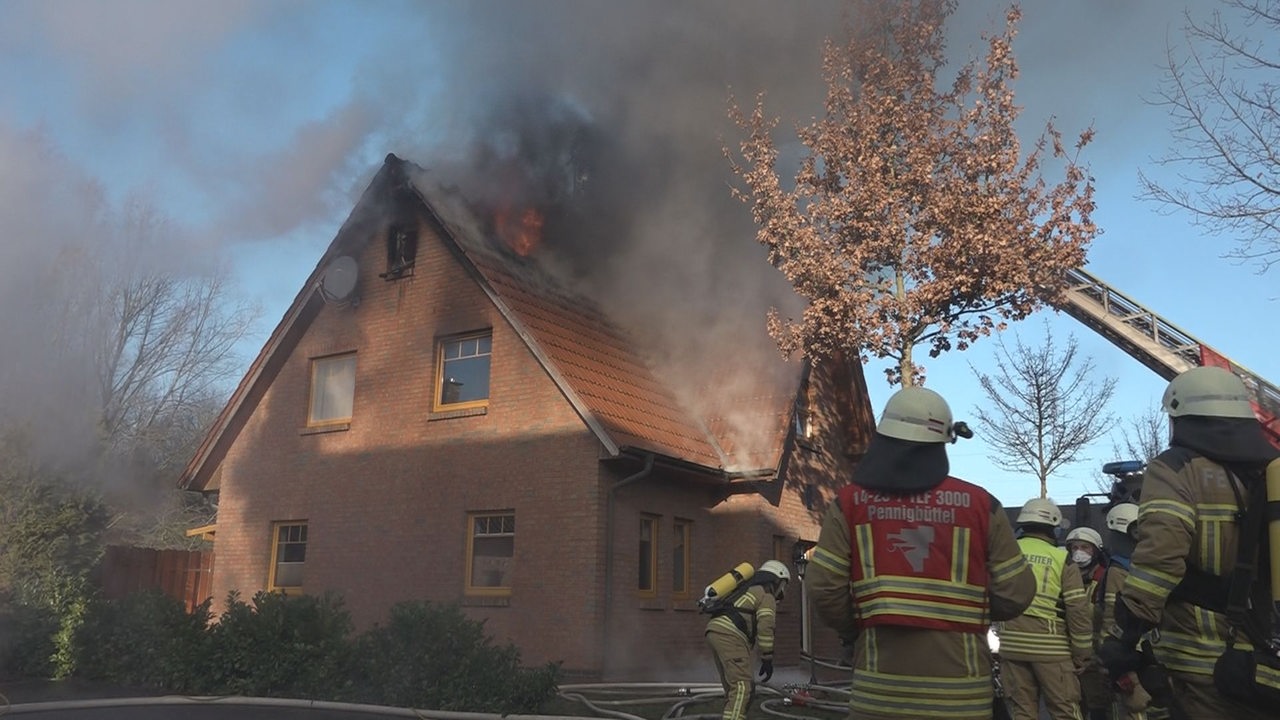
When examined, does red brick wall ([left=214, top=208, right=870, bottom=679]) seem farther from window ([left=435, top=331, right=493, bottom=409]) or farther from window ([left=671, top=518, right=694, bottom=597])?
window ([left=435, top=331, right=493, bottom=409])

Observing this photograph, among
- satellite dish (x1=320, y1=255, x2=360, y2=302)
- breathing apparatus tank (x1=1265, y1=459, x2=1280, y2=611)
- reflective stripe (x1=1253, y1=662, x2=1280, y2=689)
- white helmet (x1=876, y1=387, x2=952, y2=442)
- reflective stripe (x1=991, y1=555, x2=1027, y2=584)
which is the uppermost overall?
satellite dish (x1=320, y1=255, x2=360, y2=302)

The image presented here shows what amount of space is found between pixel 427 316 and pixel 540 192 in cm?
351

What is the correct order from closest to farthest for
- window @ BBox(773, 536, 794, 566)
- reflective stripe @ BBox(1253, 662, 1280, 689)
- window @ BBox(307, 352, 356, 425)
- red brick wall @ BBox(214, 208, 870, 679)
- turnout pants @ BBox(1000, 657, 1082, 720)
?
reflective stripe @ BBox(1253, 662, 1280, 689)
turnout pants @ BBox(1000, 657, 1082, 720)
red brick wall @ BBox(214, 208, 870, 679)
window @ BBox(773, 536, 794, 566)
window @ BBox(307, 352, 356, 425)

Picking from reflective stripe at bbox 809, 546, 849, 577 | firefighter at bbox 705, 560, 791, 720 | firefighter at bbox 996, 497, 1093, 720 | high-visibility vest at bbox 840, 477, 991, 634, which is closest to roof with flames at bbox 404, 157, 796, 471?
firefighter at bbox 705, 560, 791, 720

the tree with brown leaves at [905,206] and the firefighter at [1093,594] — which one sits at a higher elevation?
the tree with brown leaves at [905,206]

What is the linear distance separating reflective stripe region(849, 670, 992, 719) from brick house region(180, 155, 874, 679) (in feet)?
30.0

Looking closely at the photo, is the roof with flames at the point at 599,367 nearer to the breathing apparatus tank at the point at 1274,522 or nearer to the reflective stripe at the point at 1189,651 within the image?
the reflective stripe at the point at 1189,651

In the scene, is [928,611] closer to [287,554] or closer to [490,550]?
[490,550]

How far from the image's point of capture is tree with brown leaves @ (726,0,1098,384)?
11.9m

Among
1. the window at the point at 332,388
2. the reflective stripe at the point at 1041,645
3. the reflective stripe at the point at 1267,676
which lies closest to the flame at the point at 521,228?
the window at the point at 332,388

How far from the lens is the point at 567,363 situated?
13.5 m

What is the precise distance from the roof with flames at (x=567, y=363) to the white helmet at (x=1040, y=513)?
6562mm

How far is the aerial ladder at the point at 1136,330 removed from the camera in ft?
50.8

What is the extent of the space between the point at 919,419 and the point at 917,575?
54cm
